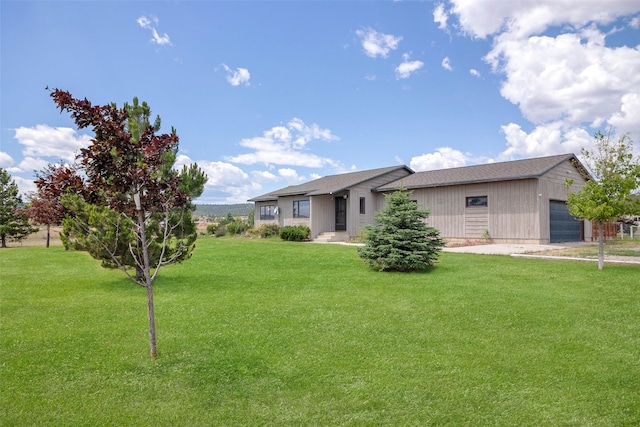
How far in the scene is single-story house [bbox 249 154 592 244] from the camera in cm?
1723

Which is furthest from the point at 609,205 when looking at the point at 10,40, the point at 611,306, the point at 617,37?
the point at 10,40

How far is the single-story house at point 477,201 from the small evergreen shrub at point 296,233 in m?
0.53

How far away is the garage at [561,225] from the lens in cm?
1794

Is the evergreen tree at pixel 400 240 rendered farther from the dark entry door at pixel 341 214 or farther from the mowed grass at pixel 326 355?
the dark entry door at pixel 341 214

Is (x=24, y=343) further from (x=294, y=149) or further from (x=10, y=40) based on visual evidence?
(x=294, y=149)

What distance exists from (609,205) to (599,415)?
848 cm

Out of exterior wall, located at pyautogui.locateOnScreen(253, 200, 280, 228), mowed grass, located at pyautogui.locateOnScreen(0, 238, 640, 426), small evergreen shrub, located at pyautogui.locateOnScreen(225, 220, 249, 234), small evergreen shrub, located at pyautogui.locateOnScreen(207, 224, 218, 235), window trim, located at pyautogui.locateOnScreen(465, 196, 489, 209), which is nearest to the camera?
mowed grass, located at pyautogui.locateOnScreen(0, 238, 640, 426)

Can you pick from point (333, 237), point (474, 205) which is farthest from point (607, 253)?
point (333, 237)

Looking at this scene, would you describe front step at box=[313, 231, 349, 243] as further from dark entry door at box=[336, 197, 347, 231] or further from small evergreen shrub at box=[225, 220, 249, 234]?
small evergreen shrub at box=[225, 220, 249, 234]

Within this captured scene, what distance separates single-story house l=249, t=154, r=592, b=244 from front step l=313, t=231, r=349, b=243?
0.19 feet

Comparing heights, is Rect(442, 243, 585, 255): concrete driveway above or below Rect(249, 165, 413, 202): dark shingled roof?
below

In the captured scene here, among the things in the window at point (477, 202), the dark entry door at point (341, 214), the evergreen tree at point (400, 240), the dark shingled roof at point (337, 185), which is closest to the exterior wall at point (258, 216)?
the dark shingled roof at point (337, 185)

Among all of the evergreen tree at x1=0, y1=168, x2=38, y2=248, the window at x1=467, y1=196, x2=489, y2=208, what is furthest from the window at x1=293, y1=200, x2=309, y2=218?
the evergreen tree at x1=0, y1=168, x2=38, y2=248

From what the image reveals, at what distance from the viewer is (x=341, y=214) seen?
2361 centimetres
